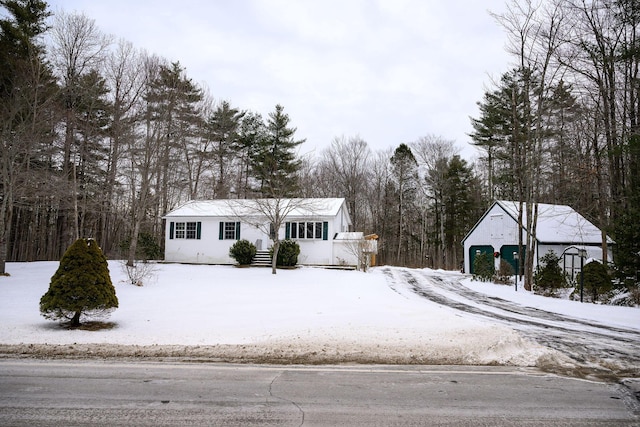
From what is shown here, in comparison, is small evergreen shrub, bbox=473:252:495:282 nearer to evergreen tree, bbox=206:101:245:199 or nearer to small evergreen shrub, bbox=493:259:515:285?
small evergreen shrub, bbox=493:259:515:285

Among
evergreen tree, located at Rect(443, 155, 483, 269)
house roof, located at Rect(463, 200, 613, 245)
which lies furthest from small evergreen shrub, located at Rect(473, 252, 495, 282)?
evergreen tree, located at Rect(443, 155, 483, 269)

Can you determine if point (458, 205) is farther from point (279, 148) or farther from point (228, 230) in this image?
point (228, 230)

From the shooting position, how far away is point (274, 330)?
8.66 meters

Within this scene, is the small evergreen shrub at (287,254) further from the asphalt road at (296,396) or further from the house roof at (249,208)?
the asphalt road at (296,396)

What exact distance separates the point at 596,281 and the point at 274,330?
11.4 metres

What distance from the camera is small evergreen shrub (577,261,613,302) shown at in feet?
45.2

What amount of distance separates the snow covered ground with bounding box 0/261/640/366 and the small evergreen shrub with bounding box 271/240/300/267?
273 inches

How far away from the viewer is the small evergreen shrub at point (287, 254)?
22891 mm

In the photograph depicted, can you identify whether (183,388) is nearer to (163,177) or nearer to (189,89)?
(163,177)

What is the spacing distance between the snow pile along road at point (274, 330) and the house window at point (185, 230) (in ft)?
38.3

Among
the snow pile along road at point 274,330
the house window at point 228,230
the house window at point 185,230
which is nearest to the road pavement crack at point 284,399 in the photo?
the snow pile along road at point 274,330

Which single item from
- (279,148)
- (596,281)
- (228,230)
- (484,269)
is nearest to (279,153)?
(279,148)

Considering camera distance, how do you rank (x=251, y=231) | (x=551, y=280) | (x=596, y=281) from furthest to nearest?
(x=251, y=231)
(x=551, y=280)
(x=596, y=281)

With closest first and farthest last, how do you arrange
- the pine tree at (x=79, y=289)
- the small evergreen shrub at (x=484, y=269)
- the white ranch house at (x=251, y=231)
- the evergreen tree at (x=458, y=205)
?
the pine tree at (x=79, y=289) < the small evergreen shrub at (x=484, y=269) < the white ranch house at (x=251, y=231) < the evergreen tree at (x=458, y=205)
